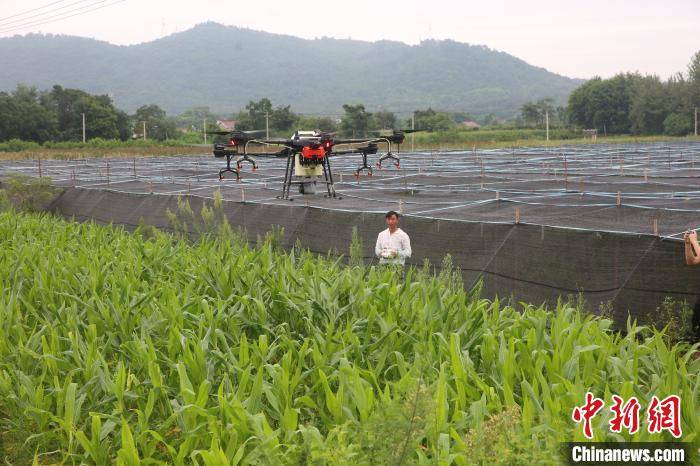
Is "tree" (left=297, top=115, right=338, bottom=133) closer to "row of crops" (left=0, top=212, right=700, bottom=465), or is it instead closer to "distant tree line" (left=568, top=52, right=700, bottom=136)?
"distant tree line" (left=568, top=52, right=700, bottom=136)

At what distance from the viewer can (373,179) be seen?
87.5 ft

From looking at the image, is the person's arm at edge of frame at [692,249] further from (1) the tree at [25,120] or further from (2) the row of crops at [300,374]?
(1) the tree at [25,120]

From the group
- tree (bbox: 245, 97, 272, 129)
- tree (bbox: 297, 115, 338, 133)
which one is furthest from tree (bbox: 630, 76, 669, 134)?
tree (bbox: 245, 97, 272, 129)

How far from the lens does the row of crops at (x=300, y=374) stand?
3.75 m

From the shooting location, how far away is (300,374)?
5.09 metres

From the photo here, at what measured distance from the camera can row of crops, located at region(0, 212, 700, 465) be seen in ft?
12.3

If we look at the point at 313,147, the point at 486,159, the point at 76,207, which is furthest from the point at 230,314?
the point at 486,159

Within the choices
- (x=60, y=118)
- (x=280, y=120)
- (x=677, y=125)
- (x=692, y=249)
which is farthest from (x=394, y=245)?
(x=677, y=125)

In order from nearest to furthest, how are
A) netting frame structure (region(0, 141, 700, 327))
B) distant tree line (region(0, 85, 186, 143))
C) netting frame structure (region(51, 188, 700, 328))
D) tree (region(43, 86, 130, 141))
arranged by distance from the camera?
netting frame structure (region(51, 188, 700, 328))
netting frame structure (region(0, 141, 700, 327))
distant tree line (region(0, 85, 186, 143))
tree (region(43, 86, 130, 141))

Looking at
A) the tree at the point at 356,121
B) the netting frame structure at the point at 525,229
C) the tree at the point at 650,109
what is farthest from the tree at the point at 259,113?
the netting frame structure at the point at 525,229

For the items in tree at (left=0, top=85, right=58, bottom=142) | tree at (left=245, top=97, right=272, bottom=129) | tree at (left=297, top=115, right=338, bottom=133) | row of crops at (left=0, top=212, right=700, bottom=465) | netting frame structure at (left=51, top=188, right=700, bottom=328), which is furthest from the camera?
tree at (left=297, top=115, right=338, bottom=133)

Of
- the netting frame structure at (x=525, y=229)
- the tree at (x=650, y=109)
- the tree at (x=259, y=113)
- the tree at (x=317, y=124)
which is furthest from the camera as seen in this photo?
the tree at (x=650, y=109)

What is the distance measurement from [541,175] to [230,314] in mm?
21261

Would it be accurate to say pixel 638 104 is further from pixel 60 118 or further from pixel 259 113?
pixel 60 118
